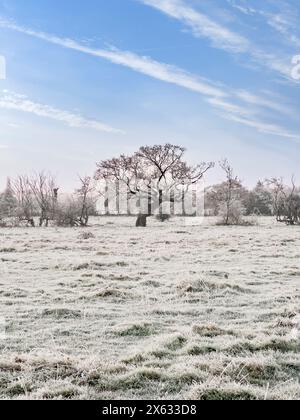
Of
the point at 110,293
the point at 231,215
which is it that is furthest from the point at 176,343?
the point at 231,215

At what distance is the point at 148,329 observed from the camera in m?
8.34

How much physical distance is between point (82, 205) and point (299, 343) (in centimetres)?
3529

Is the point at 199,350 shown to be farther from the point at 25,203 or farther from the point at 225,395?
the point at 25,203

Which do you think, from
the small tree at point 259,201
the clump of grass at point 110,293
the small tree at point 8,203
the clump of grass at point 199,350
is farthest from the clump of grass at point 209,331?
the small tree at point 259,201

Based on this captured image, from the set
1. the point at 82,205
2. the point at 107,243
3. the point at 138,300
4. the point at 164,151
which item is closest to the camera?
the point at 138,300

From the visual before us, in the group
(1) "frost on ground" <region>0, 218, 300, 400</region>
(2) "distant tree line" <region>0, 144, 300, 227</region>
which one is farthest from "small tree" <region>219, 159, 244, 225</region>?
(1) "frost on ground" <region>0, 218, 300, 400</region>

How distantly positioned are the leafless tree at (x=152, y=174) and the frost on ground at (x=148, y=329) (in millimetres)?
27906

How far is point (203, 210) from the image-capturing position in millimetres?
52188

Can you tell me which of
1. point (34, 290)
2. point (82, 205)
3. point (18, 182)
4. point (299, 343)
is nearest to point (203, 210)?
point (82, 205)

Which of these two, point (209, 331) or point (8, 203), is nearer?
point (209, 331)

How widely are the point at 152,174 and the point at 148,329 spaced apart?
123 feet

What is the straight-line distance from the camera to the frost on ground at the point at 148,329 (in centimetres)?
567

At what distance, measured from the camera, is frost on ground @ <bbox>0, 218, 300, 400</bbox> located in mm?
5668
